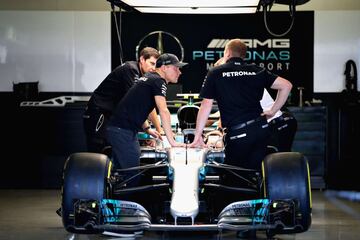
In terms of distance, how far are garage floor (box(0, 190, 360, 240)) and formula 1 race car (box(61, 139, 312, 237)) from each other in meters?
1.06

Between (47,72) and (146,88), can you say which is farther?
(47,72)

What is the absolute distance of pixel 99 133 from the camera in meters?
7.97

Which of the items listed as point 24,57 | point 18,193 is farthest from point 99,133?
point 24,57

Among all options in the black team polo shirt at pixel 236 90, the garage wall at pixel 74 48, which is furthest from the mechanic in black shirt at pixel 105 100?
the garage wall at pixel 74 48

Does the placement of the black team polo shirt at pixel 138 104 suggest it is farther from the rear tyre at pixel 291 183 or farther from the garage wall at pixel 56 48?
the garage wall at pixel 56 48

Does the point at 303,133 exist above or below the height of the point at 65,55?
below

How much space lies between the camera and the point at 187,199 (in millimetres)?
5988

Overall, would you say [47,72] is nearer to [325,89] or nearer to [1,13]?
[1,13]

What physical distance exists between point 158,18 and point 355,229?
5.01 meters

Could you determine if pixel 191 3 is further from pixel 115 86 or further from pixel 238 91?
pixel 238 91

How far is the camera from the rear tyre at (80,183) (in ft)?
19.6

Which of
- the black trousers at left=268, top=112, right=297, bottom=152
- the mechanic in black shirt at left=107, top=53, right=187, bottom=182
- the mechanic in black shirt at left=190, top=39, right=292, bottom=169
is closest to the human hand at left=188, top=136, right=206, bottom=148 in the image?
the mechanic in black shirt at left=190, top=39, right=292, bottom=169

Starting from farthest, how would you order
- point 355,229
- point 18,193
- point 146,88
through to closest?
point 18,193
point 355,229
point 146,88

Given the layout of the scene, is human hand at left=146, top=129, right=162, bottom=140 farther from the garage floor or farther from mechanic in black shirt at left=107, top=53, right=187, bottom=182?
the garage floor
